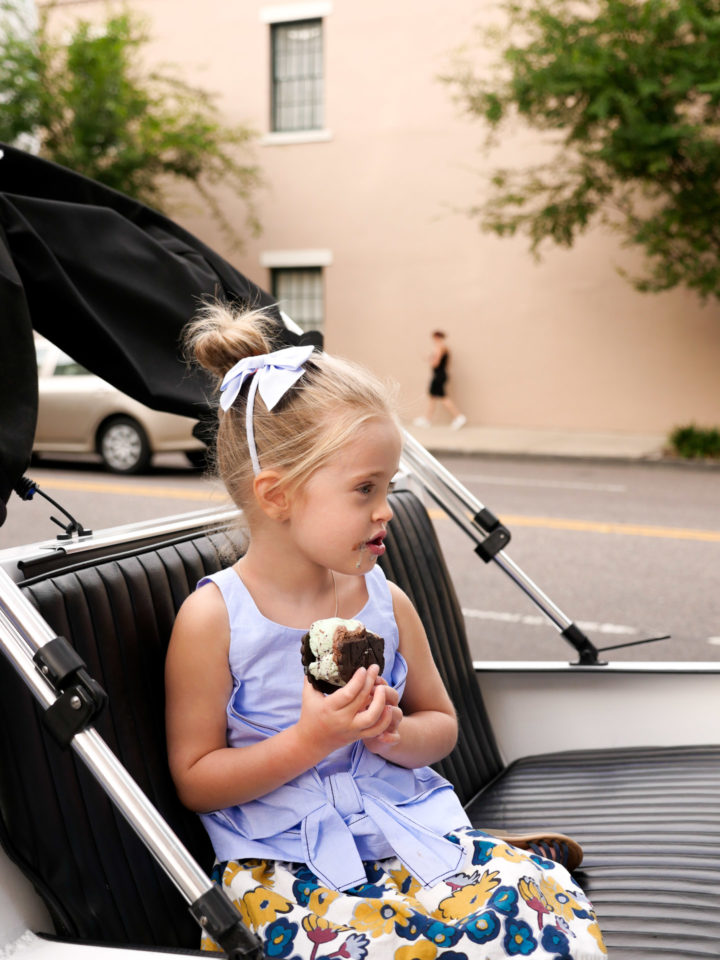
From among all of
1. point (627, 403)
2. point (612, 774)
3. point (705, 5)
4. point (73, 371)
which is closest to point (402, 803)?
point (612, 774)

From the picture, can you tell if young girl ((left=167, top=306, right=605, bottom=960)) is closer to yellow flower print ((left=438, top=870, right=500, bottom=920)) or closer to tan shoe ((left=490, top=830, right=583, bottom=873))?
yellow flower print ((left=438, top=870, right=500, bottom=920))

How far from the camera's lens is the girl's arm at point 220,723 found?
5.59ft

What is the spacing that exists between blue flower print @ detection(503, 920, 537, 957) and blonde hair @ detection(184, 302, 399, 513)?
790 mm

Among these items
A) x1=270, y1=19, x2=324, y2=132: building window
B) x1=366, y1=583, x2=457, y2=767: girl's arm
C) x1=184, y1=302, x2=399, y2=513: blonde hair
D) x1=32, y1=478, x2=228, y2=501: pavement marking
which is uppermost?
x1=270, y1=19, x2=324, y2=132: building window

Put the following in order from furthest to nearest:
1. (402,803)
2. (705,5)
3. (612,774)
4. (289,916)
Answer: (705,5) < (612,774) < (402,803) < (289,916)

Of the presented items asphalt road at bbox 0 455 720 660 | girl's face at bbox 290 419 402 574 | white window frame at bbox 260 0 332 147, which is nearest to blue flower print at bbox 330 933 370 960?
girl's face at bbox 290 419 402 574

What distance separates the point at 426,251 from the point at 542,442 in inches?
157

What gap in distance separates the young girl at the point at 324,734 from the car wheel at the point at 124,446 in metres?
10.2

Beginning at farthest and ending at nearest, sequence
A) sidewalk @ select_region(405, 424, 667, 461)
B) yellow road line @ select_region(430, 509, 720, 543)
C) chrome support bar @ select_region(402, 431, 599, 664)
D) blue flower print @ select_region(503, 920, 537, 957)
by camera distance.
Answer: sidewalk @ select_region(405, 424, 667, 461)
yellow road line @ select_region(430, 509, 720, 543)
chrome support bar @ select_region(402, 431, 599, 664)
blue flower print @ select_region(503, 920, 537, 957)

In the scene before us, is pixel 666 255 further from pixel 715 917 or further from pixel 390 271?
pixel 715 917

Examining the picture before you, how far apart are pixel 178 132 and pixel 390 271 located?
4.00 m

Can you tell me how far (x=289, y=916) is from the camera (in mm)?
1758

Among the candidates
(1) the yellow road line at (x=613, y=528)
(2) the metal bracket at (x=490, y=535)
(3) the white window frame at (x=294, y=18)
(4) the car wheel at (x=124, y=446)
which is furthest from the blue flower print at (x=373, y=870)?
(3) the white window frame at (x=294, y=18)

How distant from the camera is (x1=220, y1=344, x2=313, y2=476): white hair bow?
195 cm
